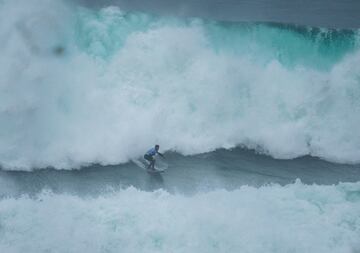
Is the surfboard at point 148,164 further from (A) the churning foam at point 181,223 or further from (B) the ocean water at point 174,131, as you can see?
(A) the churning foam at point 181,223

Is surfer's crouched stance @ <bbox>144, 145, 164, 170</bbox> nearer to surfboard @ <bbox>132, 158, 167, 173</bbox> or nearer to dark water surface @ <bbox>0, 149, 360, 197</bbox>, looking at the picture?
surfboard @ <bbox>132, 158, 167, 173</bbox>

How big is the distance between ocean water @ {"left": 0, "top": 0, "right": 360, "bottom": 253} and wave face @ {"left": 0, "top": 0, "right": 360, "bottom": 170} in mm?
50

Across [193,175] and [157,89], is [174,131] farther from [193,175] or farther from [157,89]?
[193,175]

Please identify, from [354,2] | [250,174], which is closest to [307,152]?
[250,174]

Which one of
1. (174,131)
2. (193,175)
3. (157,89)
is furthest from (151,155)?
(157,89)

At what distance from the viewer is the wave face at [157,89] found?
1404cm

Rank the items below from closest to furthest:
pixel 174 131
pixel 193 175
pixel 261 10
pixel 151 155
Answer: pixel 151 155 → pixel 193 175 → pixel 174 131 → pixel 261 10

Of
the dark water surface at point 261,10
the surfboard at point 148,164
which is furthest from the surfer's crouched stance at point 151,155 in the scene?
the dark water surface at point 261,10

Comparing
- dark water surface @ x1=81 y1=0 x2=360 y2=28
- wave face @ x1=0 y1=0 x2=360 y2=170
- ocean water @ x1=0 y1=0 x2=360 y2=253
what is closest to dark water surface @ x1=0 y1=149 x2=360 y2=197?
ocean water @ x1=0 y1=0 x2=360 y2=253

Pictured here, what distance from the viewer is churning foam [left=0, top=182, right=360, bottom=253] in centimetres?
1009

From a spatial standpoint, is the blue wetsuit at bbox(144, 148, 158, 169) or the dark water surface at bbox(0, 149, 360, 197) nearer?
the dark water surface at bbox(0, 149, 360, 197)

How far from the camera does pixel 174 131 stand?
14.9 m

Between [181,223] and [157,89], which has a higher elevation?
[157,89]

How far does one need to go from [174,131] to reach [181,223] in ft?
15.7
